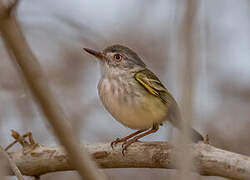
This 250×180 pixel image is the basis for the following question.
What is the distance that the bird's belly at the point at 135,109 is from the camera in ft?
13.2

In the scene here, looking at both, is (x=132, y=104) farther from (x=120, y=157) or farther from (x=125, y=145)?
(x=120, y=157)

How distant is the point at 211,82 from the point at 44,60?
266 cm

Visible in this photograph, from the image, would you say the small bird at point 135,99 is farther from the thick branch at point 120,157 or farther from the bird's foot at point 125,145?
the thick branch at point 120,157

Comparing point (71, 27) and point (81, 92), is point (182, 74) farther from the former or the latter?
point (81, 92)

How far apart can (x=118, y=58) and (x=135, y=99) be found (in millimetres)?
737

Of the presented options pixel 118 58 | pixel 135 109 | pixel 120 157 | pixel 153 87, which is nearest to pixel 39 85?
pixel 120 157

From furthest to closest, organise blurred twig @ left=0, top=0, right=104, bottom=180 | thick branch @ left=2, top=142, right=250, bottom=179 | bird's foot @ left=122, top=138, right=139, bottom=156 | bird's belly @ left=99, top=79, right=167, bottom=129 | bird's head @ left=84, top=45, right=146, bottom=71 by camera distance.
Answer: bird's head @ left=84, top=45, right=146, bottom=71
bird's belly @ left=99, top=79, right=167, bottom=129
bird's foot @ left=122, top=138, right=139, bottom=156
thick branch @ left=2, top=142, right=250, bottom=179
blurred twig @ left=0, top=0, right=104, bottom=180

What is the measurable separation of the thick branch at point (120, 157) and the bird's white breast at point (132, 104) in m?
0.43

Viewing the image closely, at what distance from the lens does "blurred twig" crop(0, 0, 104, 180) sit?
1.48 m

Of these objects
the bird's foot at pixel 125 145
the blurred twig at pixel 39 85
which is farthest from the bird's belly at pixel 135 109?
the blurred twig at pixel 39 85

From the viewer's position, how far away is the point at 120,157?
3549 millimetres

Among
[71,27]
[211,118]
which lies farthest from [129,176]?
[71,27]

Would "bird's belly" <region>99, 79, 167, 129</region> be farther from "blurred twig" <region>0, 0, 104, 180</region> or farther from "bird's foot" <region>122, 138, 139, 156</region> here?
"blurred twig" <region>0, 0, 104, 180</region>

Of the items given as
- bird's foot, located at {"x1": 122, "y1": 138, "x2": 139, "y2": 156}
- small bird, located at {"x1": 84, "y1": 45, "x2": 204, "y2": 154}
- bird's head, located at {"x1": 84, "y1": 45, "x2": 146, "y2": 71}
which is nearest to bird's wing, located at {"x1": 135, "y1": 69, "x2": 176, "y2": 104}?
small bird, located at {"x1": 84, "y1": 45, "x2": 204, "y2": 154}
